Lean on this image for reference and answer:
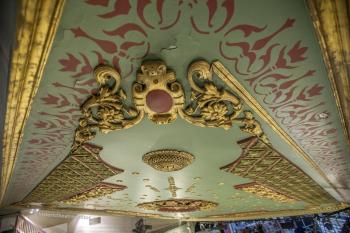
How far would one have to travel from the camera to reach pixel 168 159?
320 centimetres

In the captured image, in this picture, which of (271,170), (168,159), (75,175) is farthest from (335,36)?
(75,175)

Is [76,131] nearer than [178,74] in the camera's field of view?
No

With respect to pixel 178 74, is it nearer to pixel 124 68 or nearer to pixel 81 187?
pixel 124 68

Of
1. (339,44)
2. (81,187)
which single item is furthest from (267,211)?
(339,44)

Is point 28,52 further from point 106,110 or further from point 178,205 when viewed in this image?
point 178,205

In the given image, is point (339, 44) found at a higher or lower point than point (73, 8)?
lower

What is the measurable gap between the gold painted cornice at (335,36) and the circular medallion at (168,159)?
1.65 metres

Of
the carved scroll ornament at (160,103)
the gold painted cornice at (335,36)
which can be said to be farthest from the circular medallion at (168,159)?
the gold painted cornice at (335,36)

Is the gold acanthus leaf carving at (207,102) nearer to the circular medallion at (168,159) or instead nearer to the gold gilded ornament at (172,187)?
the circular medallion at (168,159)

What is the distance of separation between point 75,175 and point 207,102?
2198 mm

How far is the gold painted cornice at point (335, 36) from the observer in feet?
4.39

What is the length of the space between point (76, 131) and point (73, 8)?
4.39 feet

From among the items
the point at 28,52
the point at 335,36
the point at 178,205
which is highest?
the point at 178,205

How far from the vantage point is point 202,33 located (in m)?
1.57
